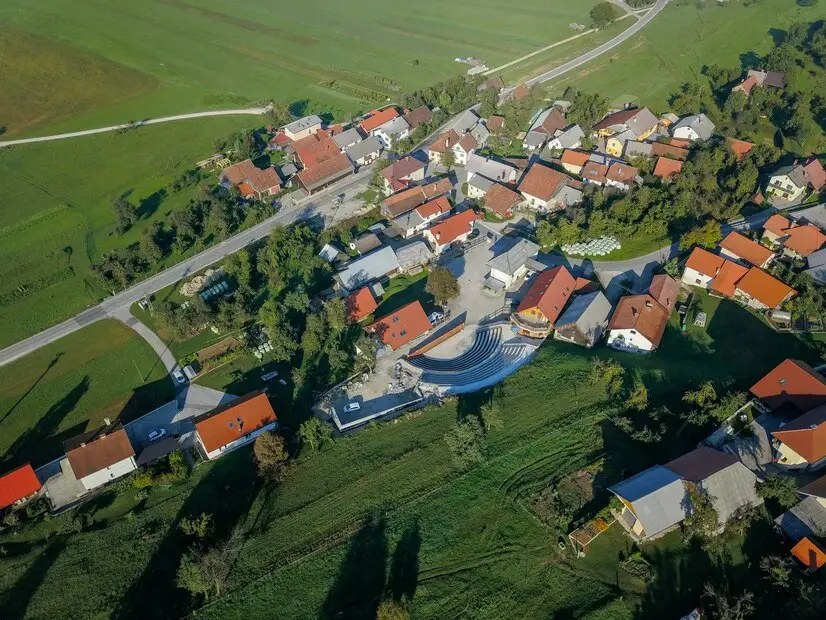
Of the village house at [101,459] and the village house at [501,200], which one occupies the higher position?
the village house at [501,200]

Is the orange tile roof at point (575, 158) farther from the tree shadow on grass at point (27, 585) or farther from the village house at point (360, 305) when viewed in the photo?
the tree shadow on grass at point (27, 585)

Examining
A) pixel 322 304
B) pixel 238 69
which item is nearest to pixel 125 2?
pixel 238 69

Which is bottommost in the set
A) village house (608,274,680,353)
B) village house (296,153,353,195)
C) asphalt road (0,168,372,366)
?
village house (608,274,680,353)

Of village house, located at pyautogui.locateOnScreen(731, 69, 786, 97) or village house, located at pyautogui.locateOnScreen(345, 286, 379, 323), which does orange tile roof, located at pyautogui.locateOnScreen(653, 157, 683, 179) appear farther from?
village house, located at pyautogui.locateOnScreen(345, 286, 379, 323)

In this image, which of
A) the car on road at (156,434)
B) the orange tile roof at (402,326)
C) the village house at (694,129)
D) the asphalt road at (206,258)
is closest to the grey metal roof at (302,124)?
the asphalt road at (206,258)

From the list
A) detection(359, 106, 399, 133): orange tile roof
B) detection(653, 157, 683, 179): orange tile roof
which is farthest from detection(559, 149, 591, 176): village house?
detection(359, 106, 399, 133): orange tile roof
